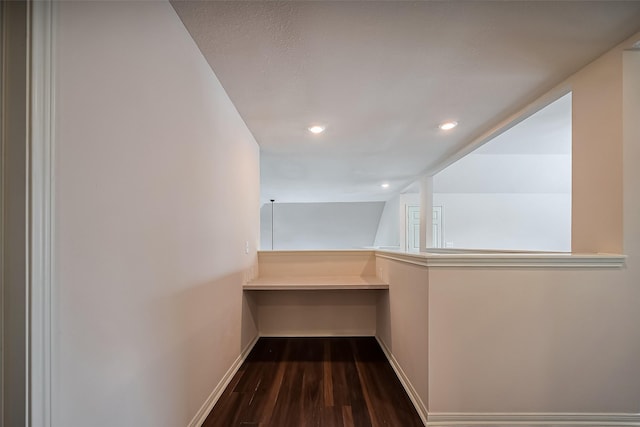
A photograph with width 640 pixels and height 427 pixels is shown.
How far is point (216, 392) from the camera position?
1.91 meters

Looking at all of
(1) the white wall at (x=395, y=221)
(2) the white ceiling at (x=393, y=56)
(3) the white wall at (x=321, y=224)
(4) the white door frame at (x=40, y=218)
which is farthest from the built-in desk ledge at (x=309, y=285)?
(3) the white wall at (x=321, y=224)

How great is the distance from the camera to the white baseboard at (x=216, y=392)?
1.64 meters

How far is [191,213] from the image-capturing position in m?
1.56

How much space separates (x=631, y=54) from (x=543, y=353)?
1.82 meters

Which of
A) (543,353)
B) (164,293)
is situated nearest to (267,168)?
(164,293)

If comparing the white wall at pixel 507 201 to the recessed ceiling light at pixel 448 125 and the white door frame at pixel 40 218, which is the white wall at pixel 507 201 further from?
the white door frame at pixel 40 218

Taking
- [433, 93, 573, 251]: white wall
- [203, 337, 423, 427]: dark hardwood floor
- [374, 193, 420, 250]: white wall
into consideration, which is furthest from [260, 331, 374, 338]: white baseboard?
[374, 193, 420, 250]: white wall

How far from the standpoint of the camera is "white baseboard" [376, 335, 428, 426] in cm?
170

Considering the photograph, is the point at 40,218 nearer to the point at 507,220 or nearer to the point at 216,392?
the point at 216,392

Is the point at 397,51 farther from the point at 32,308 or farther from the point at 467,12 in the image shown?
the point at 32,308

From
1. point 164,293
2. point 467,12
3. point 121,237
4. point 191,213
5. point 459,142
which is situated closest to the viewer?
point 121,237

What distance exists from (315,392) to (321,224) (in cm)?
744

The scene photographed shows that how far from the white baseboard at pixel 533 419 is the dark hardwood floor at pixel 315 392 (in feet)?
0.53

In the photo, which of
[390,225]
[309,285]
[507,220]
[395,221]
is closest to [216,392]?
[309,285]
